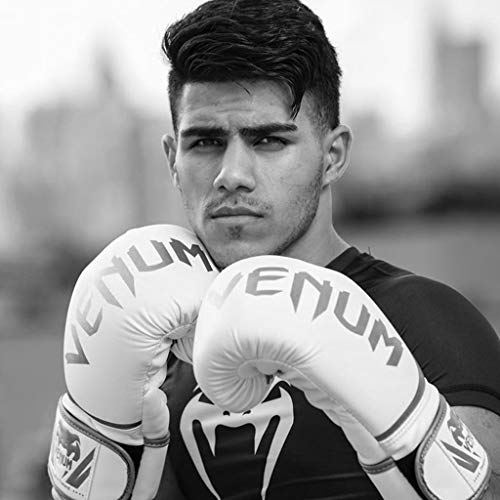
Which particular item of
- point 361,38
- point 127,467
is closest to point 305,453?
point 127,467

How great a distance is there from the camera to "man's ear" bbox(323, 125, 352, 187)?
183 centimetres

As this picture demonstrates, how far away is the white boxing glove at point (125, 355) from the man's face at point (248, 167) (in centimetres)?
8

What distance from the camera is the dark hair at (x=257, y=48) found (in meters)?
1.68

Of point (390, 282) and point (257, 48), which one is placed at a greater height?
point (257, 48)

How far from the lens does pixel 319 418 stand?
167 centimetres

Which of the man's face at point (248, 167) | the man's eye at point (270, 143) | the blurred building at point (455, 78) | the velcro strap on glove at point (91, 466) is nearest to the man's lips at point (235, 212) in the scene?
the man's face at point (248, 167)

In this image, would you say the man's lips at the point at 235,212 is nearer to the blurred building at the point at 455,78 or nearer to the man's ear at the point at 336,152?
the man's ear at the point at 336,152

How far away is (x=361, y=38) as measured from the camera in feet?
22.0

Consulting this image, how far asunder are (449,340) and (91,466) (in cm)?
64

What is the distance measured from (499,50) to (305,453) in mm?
6174

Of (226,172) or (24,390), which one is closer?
(226,172)

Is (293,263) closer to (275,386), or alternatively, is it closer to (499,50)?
(275,386)

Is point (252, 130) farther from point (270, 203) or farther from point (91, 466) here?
point (91, 466)

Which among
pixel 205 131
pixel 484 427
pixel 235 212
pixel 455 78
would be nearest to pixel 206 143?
pixel 205 131
